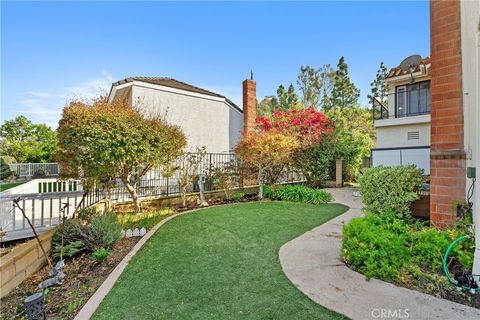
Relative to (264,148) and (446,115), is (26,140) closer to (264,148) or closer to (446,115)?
(264,148)

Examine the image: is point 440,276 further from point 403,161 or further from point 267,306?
point 403,161

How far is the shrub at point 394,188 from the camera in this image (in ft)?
18.4

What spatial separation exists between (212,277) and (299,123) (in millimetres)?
11969

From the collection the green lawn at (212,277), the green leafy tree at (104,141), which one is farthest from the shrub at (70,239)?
the green leafy tree at (104,141)

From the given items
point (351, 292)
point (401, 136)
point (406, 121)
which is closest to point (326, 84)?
point (401, 136)

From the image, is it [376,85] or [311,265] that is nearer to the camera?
[311,265]

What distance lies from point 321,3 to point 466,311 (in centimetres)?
1005

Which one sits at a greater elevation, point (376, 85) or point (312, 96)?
point (376, 85)

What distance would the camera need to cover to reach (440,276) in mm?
3418

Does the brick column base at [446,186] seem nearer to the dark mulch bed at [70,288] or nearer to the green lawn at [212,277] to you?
the green lawn at [212,277]

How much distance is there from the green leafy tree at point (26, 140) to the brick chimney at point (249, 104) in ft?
83.1

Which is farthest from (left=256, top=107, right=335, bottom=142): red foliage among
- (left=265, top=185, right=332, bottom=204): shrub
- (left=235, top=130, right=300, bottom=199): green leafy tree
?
(left=265, top=185, right=332, bottom=204): shrub

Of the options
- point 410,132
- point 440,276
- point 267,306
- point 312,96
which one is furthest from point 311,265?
point 312,96

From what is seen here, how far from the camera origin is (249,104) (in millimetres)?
15820
